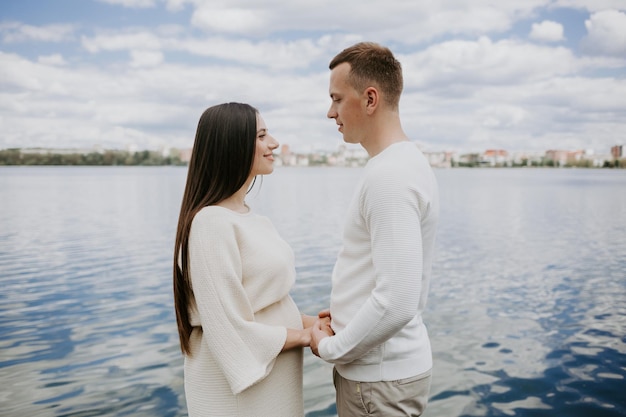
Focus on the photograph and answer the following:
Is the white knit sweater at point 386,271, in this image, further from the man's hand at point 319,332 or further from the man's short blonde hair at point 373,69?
the man's short blonde hair at point 373,69

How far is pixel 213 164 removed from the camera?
2.65m

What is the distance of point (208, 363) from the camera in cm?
263

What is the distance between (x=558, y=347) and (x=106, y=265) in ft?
35.6

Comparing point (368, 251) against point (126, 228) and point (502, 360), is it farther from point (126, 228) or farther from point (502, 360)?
point (126, 228)

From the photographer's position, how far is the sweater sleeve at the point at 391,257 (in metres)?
2.14

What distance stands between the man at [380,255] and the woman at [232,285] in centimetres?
28

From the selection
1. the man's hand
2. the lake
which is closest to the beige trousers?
the man's hand

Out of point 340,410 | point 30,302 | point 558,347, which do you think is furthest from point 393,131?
point 30,302

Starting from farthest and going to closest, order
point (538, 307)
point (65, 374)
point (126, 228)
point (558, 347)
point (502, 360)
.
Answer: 1. point (126, 228)
2. point (538, 307)
3. point (558, 347)
4. point (502, 360)
5. point (65, 374)

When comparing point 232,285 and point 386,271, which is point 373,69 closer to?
point 386,271

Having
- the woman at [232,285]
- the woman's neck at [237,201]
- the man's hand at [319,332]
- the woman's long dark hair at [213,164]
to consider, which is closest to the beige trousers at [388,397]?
the man's hand at [319,332]

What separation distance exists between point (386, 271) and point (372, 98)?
2.51 feet

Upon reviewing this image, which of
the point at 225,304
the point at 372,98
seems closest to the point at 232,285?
the point at 225,304

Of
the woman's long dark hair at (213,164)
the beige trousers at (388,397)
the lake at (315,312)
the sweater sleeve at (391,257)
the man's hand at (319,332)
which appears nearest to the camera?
the sweater sleeve at (391,257)
